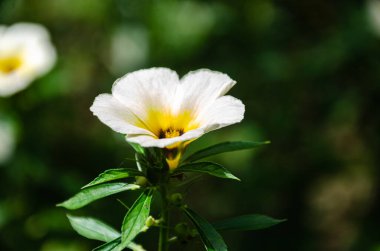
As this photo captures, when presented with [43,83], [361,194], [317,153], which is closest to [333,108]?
[317,153]

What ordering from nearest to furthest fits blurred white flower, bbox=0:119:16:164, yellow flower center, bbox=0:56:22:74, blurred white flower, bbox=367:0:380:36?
blurred white flower, bbox=0:119:16:164 < yellow flower center, bbox=0:56:22:74 < blurred white flower, bbox=367:0:380:36

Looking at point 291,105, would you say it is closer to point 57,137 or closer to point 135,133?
point 57,137

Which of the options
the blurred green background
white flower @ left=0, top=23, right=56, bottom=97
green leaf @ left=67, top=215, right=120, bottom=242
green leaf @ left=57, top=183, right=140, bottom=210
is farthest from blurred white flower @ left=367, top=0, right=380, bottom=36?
green leaf @ left=57, top=183, right=140, bottom=210

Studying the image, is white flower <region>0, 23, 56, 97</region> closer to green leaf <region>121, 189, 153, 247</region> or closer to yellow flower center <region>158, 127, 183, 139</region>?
yellow flower center <region>158, 127, 183, 139</region>

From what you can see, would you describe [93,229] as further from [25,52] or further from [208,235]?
[25,52]

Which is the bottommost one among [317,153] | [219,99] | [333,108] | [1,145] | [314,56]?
[219,99]

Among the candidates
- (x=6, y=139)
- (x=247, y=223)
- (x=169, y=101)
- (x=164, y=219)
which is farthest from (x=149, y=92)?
(x=6, y=139)
